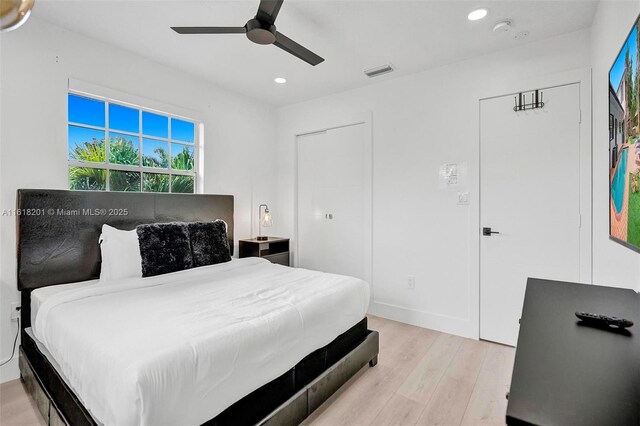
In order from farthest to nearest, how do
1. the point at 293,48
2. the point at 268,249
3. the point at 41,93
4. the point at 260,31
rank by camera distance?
the point at 268,249
the point at 41,93
the point at 293,48
the point at 260,31

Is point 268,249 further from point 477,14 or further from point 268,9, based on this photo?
point 477,14

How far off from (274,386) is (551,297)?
4.57 feet

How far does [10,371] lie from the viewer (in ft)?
7.63

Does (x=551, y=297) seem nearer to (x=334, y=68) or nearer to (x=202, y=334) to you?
(x=202, y=334)

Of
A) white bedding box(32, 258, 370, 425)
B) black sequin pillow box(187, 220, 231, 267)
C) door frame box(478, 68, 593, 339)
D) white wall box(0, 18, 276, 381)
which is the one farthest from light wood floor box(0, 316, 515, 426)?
black sequin pillow box(187, 220, 231, 267)

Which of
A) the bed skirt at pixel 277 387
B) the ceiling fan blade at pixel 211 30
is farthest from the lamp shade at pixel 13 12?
the bed skirt at pixel 277 387

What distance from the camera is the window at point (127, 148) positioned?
275 centimetres

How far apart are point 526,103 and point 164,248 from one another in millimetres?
3391

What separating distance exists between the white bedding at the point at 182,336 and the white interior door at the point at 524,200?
1.48m

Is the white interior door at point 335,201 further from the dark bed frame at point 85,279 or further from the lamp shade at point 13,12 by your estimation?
the lamp shade at point 13,12

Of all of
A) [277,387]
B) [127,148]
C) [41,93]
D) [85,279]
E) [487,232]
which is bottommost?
[277,387]

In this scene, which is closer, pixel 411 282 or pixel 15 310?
pixel 15 310

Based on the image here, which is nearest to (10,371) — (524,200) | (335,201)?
(335,201)

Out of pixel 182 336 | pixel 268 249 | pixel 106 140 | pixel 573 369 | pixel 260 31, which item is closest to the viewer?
pixel 573 369
